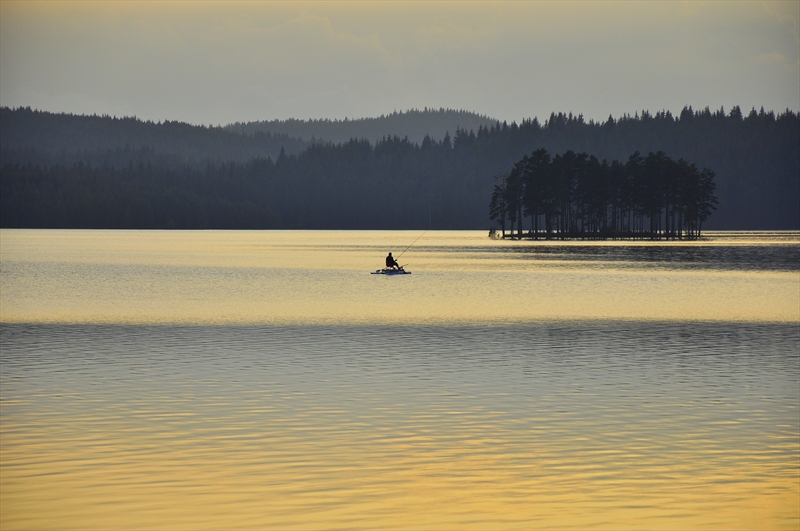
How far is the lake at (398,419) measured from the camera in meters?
17.3

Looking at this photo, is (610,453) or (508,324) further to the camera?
(508,324)

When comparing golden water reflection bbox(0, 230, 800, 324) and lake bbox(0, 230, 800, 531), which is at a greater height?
lake bbox(0, 230, 800, 531)

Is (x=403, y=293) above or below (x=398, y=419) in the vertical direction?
below

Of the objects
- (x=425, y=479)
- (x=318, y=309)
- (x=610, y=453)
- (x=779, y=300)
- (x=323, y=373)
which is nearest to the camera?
(x=425, y=479)

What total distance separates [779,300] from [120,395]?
162 feet

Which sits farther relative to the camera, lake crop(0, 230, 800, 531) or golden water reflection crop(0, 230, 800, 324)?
golden water reflection crop(0, 230, 800, 324)

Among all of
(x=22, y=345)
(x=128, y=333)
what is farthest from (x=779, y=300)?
(x=22, y=345)

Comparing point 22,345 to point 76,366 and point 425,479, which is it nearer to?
point 76,366

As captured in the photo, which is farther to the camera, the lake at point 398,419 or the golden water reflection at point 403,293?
the golden water reflection at point 403,293

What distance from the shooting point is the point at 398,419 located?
25.0 meters

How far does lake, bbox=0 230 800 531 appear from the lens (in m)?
17.3

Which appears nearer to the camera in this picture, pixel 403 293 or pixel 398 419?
pixel 398 419

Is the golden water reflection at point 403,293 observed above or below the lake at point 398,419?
below

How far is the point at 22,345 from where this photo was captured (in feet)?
134
